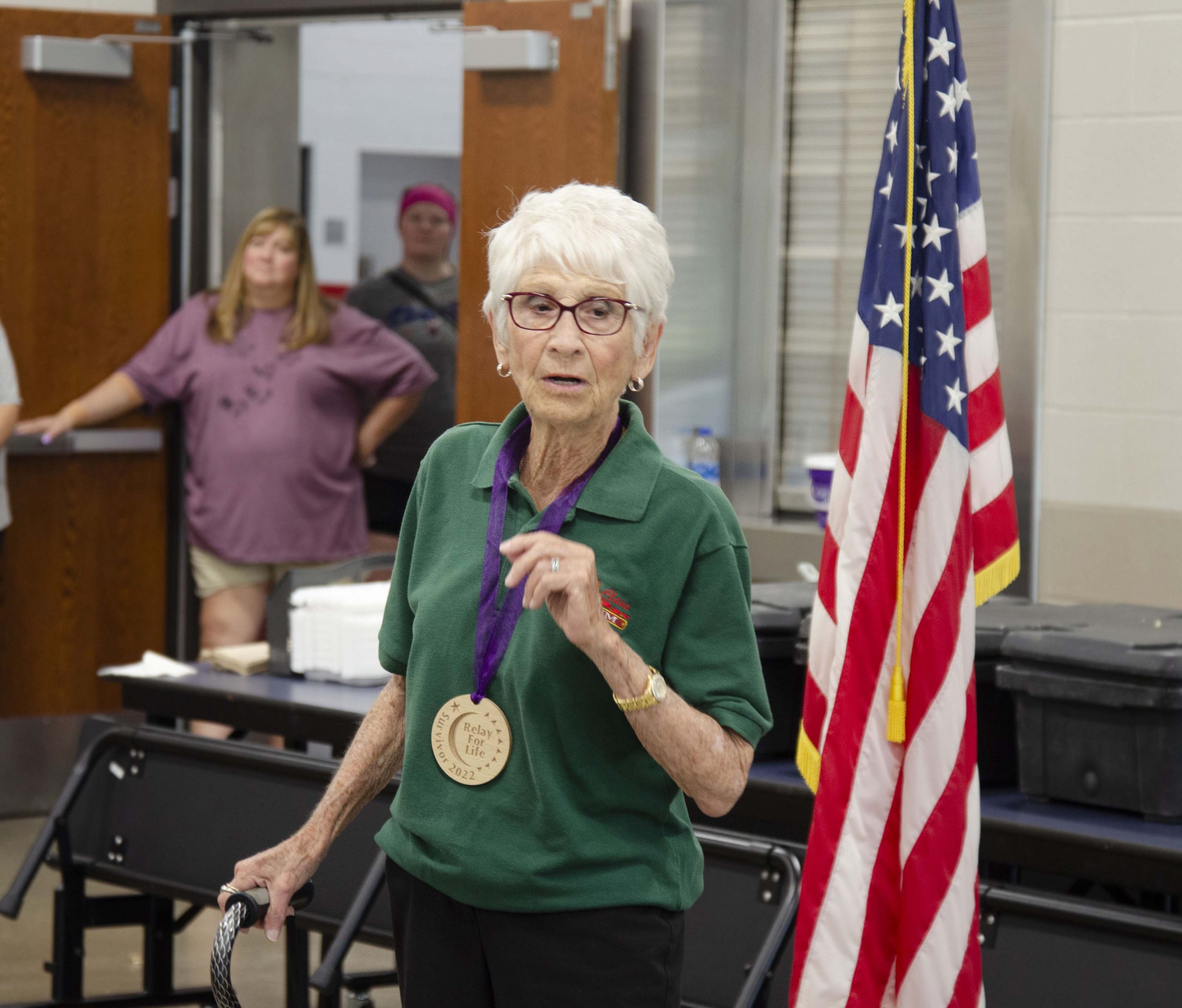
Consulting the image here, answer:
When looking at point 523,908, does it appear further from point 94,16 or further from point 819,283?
point 94,16

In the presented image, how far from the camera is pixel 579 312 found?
1574 mm

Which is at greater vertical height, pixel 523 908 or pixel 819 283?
pixel 819 283

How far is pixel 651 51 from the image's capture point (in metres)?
4.82

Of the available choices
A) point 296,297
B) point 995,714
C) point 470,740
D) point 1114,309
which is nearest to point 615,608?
point 470,740

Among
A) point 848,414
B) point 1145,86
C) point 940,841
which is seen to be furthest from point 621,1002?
point 1145,86

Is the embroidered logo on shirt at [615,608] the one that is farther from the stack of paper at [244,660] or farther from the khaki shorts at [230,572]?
the khaki shorts at [230,572]

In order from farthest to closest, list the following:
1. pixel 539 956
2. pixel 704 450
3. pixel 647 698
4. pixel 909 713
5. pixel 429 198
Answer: pixel 429 198 < pixel 704 450 < pixel 909 713 < pixel 539 956 < pixel 647 698

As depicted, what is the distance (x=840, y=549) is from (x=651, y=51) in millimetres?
2514

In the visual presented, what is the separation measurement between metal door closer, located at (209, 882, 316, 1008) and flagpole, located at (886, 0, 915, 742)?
1.07m

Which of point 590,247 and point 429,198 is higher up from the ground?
point 429,198

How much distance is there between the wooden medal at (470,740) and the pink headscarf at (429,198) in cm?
482

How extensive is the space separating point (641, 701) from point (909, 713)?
46.2 inches

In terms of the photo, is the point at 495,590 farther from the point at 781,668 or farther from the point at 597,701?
the point at 781,668

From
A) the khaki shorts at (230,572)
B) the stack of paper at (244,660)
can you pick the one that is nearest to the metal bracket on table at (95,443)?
the khaki shorts at (230,572)
